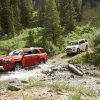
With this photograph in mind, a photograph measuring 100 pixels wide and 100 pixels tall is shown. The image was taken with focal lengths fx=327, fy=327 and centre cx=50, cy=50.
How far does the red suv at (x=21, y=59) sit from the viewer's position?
24.6 metres

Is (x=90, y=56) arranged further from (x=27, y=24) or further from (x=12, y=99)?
(x=27, y=24)

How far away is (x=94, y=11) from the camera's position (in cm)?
11125

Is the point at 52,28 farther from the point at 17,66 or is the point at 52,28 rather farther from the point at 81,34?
the point at 17,66

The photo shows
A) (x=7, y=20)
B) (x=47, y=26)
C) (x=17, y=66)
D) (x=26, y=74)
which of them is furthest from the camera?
(x=7, y=20)

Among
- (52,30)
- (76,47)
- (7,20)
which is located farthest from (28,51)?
(7,20)

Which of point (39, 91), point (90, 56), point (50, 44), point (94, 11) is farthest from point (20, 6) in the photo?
point (39, 91)

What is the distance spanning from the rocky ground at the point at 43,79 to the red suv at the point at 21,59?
50 centimetres

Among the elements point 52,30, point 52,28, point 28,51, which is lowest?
point 52,30

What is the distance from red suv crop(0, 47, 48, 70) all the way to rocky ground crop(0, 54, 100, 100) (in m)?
0.50

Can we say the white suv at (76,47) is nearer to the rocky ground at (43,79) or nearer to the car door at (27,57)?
the rocky ground at (43,79)

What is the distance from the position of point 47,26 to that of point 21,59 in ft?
89.0

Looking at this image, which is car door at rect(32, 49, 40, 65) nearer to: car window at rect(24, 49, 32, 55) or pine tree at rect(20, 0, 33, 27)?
car window at rect(24, 49, 32, 55)

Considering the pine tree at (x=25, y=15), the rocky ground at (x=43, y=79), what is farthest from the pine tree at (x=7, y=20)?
the rocky ground at (x=43, y=79)

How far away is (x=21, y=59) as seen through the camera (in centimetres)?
2595
